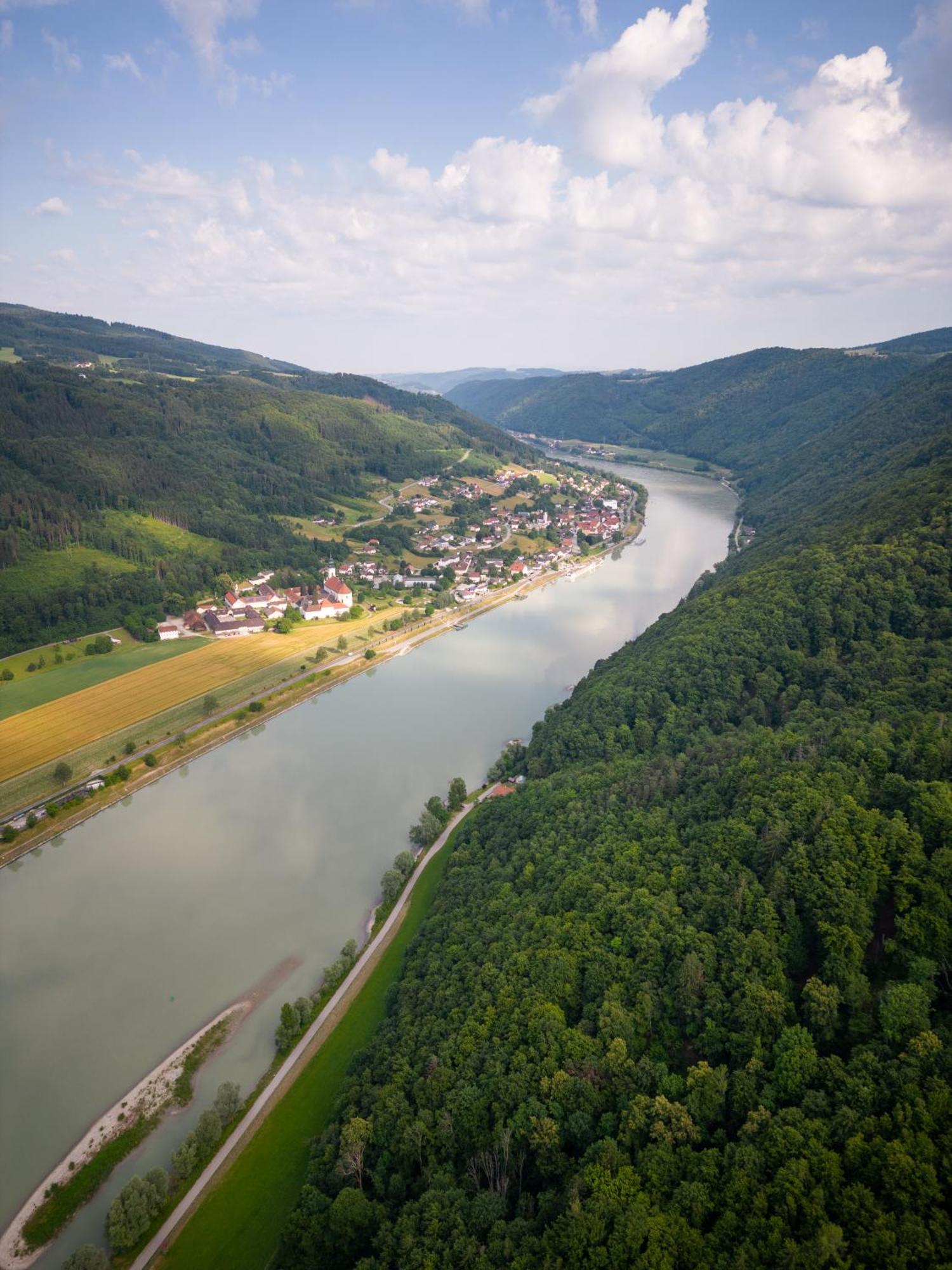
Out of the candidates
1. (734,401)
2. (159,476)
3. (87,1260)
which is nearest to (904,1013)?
(87,1260)

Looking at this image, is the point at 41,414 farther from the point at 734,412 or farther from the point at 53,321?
the point at 734,412

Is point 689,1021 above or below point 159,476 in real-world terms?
below

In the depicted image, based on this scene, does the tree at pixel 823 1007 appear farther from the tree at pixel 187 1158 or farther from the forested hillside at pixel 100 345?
the forested hillside at pixel 100 345

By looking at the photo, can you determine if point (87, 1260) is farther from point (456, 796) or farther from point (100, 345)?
point (100, 345)

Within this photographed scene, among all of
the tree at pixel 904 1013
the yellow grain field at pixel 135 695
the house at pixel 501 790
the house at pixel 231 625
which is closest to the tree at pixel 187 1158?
the tree at pixel 904 1013

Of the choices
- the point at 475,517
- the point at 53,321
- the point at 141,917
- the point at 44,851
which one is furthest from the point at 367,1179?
the point at 53,321
